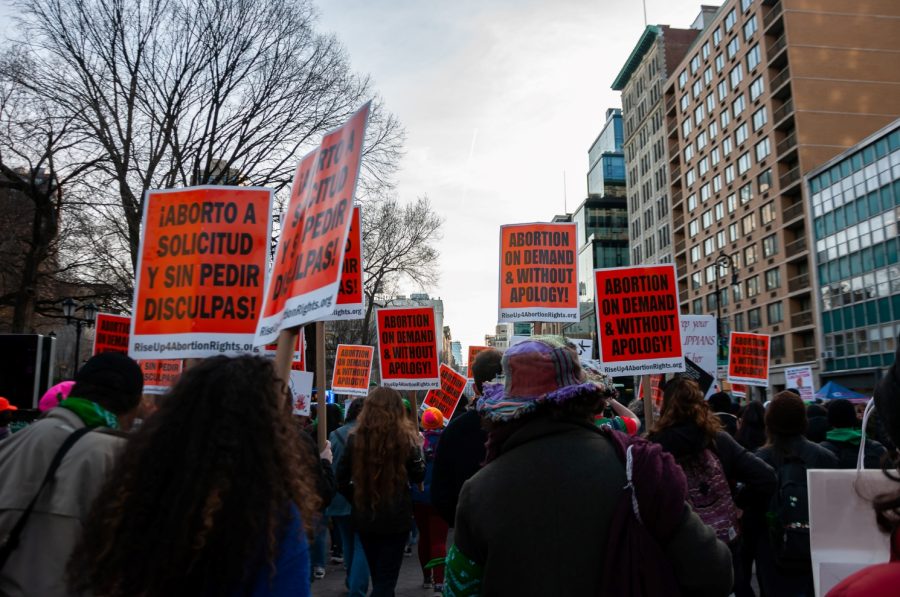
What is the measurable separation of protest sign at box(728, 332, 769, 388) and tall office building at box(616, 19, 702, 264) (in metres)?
60.2

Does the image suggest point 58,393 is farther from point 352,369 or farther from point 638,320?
point 352,369

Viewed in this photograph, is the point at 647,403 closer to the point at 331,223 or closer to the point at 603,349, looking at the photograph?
the point at 603,349

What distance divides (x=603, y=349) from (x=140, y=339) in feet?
14.9

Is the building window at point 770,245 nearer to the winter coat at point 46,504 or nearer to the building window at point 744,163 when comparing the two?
the building window at point 744,163

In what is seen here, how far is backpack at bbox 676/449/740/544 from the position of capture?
444 centimetres

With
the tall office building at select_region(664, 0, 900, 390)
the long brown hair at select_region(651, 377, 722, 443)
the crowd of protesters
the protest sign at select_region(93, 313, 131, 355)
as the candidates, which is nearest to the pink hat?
the crowd of protesters

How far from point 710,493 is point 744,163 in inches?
2340

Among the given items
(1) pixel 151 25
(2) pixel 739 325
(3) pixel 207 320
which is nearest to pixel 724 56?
(2) pixel 739 325

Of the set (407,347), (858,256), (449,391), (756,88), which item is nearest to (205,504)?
(407,347)

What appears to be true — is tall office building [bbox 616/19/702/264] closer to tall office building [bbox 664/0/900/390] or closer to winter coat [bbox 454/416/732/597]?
tall office building [bbox 664/0/900/390]

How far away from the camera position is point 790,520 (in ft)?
16.9

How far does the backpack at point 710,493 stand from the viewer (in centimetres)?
444

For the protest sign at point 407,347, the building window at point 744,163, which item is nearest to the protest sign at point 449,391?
the protest sign at point 407,347

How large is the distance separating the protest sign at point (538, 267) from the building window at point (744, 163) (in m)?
53.8
